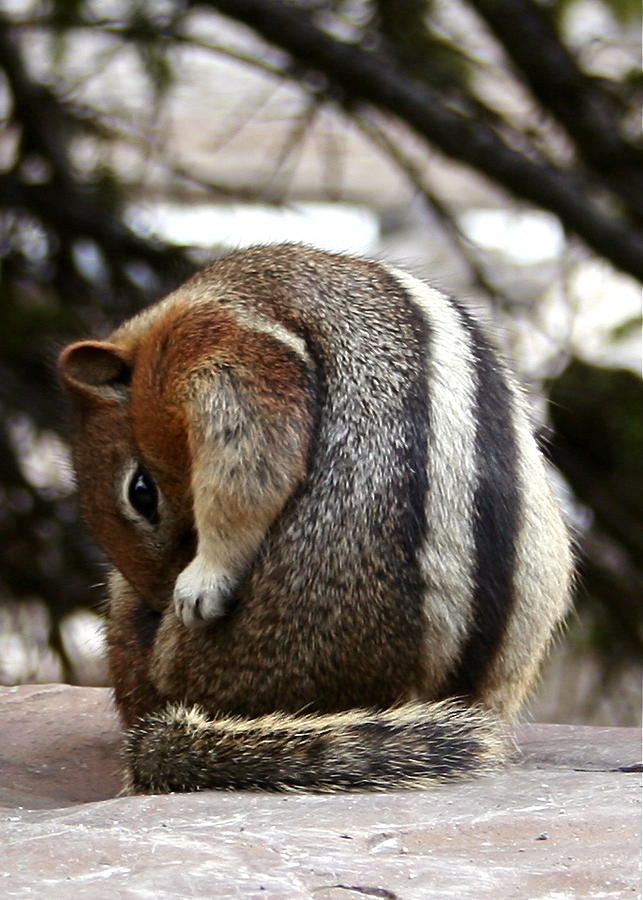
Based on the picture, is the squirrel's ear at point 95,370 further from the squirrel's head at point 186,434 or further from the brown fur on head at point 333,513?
the brown fur on head at point 333,513

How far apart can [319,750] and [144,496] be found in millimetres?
836

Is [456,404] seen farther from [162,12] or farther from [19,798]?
[162,12]

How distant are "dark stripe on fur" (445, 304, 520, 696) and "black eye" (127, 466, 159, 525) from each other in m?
0.83

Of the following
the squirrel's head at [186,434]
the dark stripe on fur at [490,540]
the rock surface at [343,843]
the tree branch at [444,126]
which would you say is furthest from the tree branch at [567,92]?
the rock surface at [343,843]

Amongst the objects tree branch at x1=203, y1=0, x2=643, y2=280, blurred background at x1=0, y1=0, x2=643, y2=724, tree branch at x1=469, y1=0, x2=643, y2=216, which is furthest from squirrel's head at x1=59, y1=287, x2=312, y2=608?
tree branch at x1=469, y1=0, x2=643, y2=216

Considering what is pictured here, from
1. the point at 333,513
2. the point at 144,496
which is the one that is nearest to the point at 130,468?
the point at 144,496

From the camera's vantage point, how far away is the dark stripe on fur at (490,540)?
3.33 m

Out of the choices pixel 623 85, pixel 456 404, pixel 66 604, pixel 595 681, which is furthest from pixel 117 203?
pixel 456 404

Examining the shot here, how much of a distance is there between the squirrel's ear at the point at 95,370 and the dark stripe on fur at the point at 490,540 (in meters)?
0.98

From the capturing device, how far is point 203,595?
331 centimetres

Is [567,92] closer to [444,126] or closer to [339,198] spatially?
[444,126]

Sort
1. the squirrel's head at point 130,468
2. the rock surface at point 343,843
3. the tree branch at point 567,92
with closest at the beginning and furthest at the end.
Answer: the rock surface at point 343,843 → the squirrel's head at point 130,468 → the tree branch at point 567,92

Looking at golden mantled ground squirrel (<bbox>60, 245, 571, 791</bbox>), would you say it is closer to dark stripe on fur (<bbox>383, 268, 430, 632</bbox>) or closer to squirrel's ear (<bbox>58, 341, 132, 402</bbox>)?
dark stripe on fur (<bbox>383, 268, 430, 632</bbox>)

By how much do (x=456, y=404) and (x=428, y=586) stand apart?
16.7 inches
